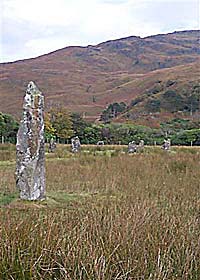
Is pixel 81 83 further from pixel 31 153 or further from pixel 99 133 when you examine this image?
pixel 31 153

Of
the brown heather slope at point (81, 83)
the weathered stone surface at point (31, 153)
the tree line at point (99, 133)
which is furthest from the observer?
the brown heather slope at point (81, 83)

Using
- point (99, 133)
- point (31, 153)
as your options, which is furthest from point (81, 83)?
point (31, 153)

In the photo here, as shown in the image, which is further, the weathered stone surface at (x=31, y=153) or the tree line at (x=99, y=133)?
the tree line at (x=99, y=133)

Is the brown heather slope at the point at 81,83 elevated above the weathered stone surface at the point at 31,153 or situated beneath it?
elevated above

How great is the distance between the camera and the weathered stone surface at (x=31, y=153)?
31.9 feet

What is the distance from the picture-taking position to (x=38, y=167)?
991 cm

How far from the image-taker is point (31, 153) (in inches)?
390

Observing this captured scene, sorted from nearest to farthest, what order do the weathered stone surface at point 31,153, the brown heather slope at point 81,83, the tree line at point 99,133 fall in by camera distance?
the weathered stone surface at point 31,153
the tree line at point 99,133
the brown heather slope at point 81,83

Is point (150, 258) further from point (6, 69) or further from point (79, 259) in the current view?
point (6, 69)

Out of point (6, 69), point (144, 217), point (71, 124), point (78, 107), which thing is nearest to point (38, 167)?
point (144, 217)

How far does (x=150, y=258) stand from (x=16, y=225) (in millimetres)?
1176

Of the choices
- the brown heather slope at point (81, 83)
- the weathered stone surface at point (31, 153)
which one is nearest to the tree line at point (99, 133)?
the weathered stone surface at point (31, 153)

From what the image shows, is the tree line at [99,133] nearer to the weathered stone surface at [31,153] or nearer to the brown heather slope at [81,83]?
the weathered stone surface at [31,153]

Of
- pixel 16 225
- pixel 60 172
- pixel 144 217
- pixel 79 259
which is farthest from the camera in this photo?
pixel 60 172
